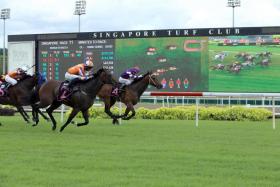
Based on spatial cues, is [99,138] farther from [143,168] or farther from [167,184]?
[167,184]

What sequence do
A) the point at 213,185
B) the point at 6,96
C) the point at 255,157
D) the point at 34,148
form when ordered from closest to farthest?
the point at 213,185, the point at 255,157, the point at 34,148, the point at 6,96

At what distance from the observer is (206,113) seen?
1847 centimetres

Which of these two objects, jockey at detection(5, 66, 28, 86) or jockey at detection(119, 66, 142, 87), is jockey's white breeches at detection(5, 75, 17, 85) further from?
jockey at detection(119, 66, 142, 87)

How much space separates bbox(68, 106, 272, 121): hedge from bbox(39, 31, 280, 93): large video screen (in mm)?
2943

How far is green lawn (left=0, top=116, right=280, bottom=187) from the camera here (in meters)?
5.50

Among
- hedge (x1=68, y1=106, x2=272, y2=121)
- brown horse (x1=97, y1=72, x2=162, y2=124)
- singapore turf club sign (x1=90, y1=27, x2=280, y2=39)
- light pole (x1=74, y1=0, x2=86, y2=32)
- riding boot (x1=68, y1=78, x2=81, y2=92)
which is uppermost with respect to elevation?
light pole (x1=74, y1=0, x2=86, y2=32)

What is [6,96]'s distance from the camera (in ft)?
46.6

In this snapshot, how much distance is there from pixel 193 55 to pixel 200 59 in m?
0.32

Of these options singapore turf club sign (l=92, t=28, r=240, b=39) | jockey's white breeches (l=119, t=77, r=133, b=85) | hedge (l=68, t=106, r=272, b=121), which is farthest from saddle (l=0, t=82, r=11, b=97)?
singapore turf club sign (l=92, t=28, r=240, b=39)

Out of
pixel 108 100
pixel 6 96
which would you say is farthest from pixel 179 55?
pixel 6 96

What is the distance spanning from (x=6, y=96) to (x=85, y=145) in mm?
6027

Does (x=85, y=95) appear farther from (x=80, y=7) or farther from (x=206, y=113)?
(x=80, y=7)

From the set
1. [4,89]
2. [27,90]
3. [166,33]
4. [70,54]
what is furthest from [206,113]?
[70,54]

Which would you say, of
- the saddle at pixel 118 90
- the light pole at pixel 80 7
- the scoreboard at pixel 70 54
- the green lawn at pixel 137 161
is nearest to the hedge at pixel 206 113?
the scoreboard at pixel 70 54
